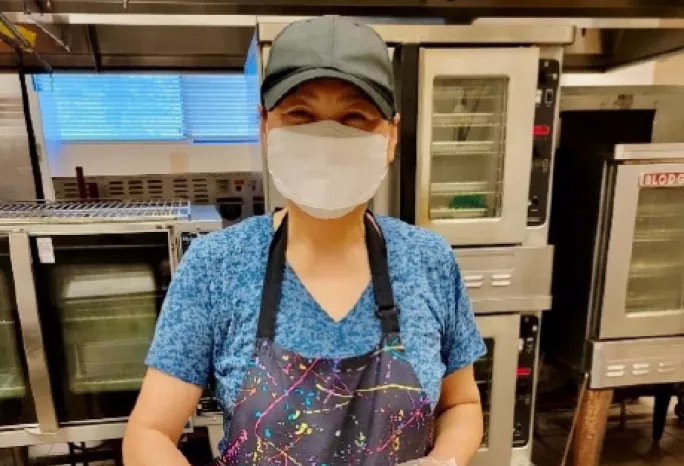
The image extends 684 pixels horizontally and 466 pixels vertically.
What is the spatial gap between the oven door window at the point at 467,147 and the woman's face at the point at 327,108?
0.81 metres

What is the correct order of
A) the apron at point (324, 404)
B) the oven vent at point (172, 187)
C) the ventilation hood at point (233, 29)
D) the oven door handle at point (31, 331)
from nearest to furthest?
the apron at point (324, 404), the oven door handle at point (31, 331), the ventilation hood at point (233, 29), the oven vent at point (172, 187)

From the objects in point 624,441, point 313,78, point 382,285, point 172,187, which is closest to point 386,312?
point 382,285

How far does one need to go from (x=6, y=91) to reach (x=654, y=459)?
3.19 m

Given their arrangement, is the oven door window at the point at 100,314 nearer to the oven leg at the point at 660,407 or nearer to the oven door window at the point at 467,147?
the oven door window at the point at 467,147

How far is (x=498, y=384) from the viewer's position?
5.98 feet

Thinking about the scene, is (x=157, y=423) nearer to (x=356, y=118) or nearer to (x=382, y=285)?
(x=382, y=285)

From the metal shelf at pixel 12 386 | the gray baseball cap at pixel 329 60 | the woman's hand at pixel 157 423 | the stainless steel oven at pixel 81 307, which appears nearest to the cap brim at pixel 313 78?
the gray baseball cap at pixel 329 60

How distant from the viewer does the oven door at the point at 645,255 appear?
1697 mm

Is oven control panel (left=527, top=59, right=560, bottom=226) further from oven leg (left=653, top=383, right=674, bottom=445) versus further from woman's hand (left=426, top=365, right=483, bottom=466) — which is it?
oven leg (left=653, top=383, right=674, bottom=445)

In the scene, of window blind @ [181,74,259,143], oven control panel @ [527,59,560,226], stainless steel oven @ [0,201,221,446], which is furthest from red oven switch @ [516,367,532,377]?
window blind @ [181,74,259,143]

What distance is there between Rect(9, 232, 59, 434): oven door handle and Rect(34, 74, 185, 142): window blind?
3.00 ft

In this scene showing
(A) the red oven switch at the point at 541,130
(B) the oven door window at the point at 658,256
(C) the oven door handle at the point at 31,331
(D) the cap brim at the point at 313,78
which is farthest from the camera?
(B) the oven door window at the point at 658,256

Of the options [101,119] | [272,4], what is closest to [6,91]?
[101,119]

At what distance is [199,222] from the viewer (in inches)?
59.8
